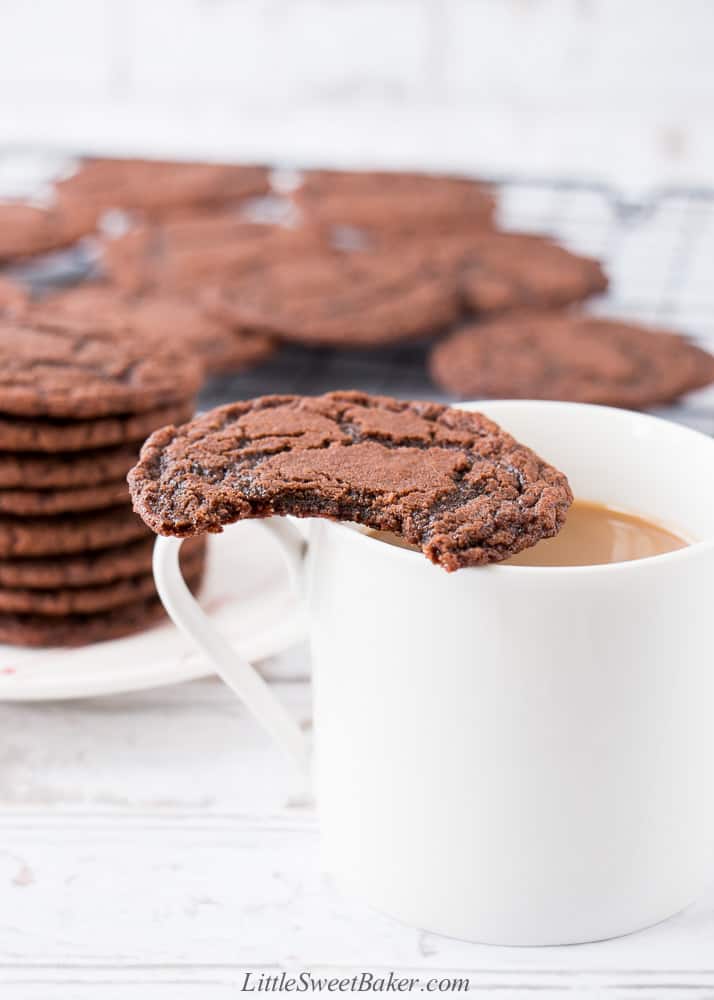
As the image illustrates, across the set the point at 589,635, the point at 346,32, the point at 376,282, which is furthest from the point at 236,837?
the point at 346,32

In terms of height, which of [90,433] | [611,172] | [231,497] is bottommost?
[611,172]

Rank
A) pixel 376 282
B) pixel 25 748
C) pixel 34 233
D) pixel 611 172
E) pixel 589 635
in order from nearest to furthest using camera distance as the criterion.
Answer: pixel 589 635 → pixel 25 748 → pixel 376 282 → pixel 34 233 → pixel 611 172

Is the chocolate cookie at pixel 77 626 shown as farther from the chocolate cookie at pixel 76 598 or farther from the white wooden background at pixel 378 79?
the white wooden background at pixel 378 79

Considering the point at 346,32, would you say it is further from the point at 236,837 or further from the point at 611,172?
the point at 236,837

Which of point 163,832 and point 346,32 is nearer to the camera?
point 163,832

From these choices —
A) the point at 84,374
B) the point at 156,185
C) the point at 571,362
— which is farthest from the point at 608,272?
the point at 84,374
